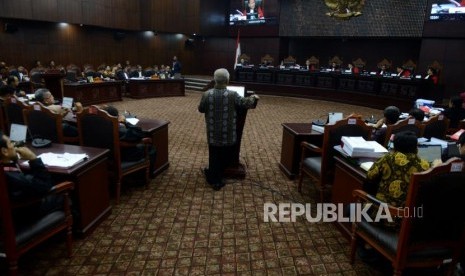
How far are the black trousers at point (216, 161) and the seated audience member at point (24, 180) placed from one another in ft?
6.18

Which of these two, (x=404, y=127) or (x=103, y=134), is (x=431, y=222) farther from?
(x=103, y=134)

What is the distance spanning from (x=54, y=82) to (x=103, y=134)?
6.10m

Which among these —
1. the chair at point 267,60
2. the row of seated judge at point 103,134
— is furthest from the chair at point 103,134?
the chair at point 267,60

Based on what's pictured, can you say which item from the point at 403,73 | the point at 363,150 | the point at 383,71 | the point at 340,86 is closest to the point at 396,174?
the point at 363,150

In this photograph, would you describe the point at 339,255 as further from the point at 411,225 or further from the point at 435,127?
the point at 435,127

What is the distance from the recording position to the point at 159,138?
14.2 feet

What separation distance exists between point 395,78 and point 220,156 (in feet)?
27.8

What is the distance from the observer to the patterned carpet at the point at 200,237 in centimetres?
254

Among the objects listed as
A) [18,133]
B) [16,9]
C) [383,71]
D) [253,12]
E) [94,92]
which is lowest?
[94,92]

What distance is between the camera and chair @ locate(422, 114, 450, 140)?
392 centimetres

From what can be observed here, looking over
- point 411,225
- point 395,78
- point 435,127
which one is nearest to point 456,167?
point 411,225

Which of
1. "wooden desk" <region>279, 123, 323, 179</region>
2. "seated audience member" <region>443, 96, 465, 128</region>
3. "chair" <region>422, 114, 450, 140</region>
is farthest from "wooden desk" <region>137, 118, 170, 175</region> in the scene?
"seated audience member" <region>443, 96, 465, 128</region>

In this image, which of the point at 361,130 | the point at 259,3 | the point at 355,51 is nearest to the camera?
the point at 361,130

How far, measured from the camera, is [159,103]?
34.7ft
